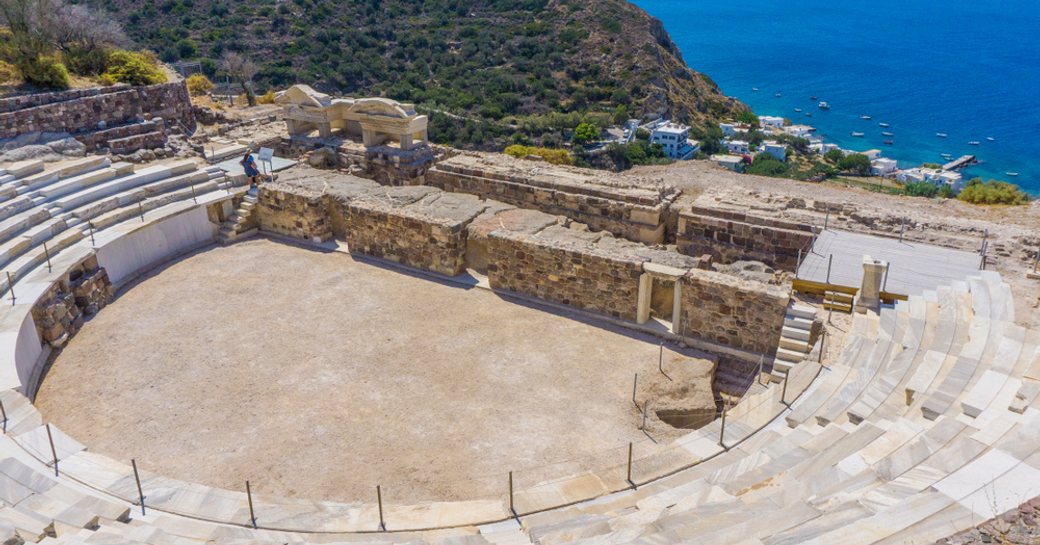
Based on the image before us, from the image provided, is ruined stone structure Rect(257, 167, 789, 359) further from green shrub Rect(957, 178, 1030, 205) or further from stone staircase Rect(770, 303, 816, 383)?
green shrub Rect(957, 178, 1030, 205)

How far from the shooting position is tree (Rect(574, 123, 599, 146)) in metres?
50.6

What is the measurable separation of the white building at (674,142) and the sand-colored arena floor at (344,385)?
1543 inches

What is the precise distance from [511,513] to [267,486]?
3158 mm

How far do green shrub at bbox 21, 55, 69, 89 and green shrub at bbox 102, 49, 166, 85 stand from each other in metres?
1.52

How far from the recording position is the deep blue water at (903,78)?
8500 cm

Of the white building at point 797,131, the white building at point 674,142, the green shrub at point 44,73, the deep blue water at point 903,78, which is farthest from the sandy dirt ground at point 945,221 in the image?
the deep blue water at point 903,78

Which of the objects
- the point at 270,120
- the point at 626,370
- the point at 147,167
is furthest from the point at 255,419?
the point at 270,120

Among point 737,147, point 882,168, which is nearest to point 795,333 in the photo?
point 737,147

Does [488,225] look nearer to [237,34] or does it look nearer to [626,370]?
[626,370]

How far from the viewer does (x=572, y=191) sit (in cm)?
1605

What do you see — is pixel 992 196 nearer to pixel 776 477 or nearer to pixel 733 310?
pixel 733 310

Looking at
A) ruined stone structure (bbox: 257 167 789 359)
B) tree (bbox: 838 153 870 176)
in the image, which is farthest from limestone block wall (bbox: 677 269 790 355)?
tree (bbox: 838 153 870 176)

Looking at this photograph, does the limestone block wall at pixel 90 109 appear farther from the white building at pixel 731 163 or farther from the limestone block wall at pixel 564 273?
the white building at pixel 731 163

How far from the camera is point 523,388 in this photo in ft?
36.1
